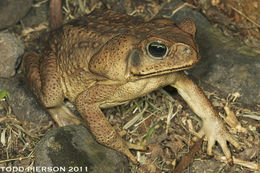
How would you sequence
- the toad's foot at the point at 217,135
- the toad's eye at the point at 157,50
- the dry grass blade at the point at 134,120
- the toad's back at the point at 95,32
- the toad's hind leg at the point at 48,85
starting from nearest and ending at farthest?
the toad's eye at the point at 157,50 → the toad's back at the point at 95,32 → the toad's foot at the point at 217,135 → the toad's hind leg at the point at 48,85 → the dry grass blade at the point at 134,120

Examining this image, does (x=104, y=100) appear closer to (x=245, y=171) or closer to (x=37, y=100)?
(x=37, y=100)

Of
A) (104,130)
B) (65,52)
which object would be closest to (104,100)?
(104,130)

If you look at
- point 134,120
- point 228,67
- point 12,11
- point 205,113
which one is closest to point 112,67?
point 134,120

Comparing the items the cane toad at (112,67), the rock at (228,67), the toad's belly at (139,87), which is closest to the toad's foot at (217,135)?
the cane toad at (112,67)

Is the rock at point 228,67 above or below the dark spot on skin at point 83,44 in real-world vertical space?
below

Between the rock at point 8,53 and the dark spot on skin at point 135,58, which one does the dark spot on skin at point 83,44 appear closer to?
the dark spot on skin at point 135,58

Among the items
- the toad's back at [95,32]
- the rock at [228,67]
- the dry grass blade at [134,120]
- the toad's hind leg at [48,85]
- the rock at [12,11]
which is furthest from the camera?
the rock at [12,11]
